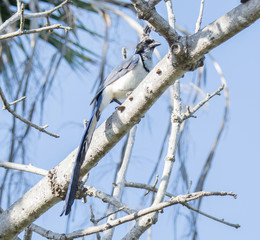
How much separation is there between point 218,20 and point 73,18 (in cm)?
224

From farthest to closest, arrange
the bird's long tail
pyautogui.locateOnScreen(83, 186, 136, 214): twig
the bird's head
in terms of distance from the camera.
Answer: the bird's head → pyautogui.locateOnScreen(83, 186, 136, 214): twig → the bird's long tail

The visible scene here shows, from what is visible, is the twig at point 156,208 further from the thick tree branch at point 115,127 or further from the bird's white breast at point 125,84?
the bird's white breast at point 125,84

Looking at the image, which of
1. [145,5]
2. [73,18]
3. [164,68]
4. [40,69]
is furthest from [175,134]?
[73,18]

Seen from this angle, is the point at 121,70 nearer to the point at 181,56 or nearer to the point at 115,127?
the point at 115,127

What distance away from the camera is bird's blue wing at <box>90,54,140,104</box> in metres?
3.12

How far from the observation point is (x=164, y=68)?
6.26ft

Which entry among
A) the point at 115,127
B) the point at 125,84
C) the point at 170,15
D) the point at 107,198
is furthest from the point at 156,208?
the point at 125,84

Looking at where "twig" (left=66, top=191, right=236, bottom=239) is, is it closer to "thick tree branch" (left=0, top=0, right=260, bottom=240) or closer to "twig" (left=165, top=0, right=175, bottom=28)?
"thick tree branch" (left=0, top=0, right=260, bottom=240)

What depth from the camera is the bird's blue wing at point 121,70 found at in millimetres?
3121

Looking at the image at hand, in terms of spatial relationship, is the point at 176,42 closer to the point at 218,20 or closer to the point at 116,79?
the point at 218,20

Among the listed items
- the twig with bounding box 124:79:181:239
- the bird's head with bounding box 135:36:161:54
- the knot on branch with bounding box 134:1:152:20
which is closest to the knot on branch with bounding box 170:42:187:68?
the knot on branch with bounding box 134:1:152:20

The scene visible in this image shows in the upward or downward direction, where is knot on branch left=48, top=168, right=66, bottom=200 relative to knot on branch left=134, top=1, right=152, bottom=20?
downward

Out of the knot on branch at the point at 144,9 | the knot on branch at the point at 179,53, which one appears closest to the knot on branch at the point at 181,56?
the knot on branch at the point at 179,53

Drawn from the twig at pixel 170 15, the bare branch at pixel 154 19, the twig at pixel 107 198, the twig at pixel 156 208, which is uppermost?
the twig at pixel 170 15
